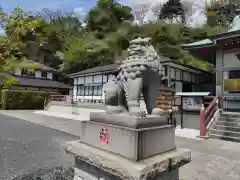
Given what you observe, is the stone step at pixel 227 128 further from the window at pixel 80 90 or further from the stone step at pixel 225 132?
the window at pixel 80 90

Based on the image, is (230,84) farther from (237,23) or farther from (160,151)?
(160,151)

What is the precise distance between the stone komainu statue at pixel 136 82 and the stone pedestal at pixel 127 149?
0.24 meters

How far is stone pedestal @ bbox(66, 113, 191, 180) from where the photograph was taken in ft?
8.07

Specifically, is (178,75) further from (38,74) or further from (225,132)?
(38,74)

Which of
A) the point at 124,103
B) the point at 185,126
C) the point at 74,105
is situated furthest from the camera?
the point at 74,105

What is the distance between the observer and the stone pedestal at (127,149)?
2.46 m

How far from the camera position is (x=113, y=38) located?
1166 inches

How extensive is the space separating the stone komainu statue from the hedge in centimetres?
2494

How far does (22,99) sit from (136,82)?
25.7 m

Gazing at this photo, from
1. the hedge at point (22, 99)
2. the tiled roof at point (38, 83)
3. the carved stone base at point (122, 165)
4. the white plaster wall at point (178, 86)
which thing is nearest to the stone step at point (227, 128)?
the carved stone base at point (122, 165)

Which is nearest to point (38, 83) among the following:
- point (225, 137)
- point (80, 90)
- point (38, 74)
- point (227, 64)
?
point (38, 74)

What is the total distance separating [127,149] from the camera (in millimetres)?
2543

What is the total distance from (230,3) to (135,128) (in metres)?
37.4

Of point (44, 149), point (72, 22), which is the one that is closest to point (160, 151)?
point (44, 149)
